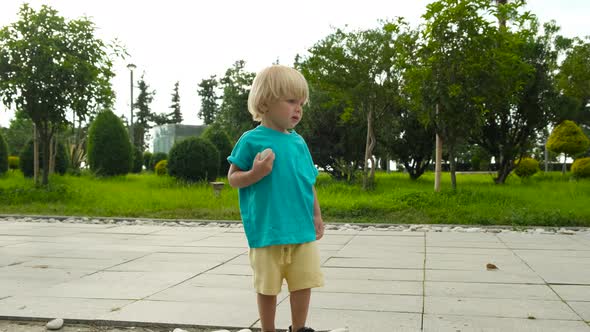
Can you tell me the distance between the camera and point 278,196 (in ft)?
9.03

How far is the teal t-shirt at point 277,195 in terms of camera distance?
273 cm

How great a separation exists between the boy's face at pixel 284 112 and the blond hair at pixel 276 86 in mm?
23

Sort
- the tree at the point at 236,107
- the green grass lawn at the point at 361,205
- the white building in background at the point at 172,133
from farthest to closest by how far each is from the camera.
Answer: the white building in background at the point at 172,133 → the tree at the point at 236,107 → the green grass lawn at the point at 361,205

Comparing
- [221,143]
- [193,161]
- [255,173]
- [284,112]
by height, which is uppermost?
[221,143]

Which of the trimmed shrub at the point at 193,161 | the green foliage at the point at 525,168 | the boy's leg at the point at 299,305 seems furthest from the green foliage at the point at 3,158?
the boy's leg at the point at 299,305

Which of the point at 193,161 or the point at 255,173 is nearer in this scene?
the point at 255,173

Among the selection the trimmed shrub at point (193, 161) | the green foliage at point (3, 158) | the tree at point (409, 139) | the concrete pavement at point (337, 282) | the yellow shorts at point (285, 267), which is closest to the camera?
the yellow shorts at point (285, 267)

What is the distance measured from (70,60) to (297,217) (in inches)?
494

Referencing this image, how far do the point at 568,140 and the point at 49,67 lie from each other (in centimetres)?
1715

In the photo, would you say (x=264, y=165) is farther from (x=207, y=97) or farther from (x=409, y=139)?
(x=207, y=97)

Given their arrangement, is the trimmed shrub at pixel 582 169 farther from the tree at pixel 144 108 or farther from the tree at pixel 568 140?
the tree at pixel 144 108

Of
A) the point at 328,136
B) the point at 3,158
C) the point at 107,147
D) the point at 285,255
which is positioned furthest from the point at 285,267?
the point at 3,158

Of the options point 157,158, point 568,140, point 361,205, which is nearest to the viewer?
point 361,205

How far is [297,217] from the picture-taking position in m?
2.77
